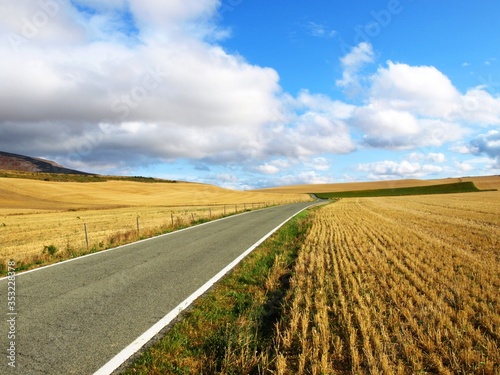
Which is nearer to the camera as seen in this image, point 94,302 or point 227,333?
point 227,333

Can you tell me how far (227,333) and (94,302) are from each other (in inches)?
121

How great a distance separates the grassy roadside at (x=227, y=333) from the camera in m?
4.48

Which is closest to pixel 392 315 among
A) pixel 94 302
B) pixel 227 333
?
pixel 227 333

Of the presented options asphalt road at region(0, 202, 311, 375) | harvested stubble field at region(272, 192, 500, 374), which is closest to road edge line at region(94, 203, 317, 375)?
asphalt road at region(0, 202, 311, 375)

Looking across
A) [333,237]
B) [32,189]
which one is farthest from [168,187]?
[333,237]

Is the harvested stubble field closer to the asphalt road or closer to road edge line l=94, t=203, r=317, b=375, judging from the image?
road edge line l=94, t=203, r=317, b=375

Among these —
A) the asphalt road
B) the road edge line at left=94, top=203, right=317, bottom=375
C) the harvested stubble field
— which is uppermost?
the asphalt road

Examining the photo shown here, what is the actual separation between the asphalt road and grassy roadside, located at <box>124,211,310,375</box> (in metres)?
0.57

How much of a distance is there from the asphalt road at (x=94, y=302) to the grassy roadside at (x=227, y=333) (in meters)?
0.57

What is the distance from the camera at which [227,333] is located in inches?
209

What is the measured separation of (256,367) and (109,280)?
17.2ft

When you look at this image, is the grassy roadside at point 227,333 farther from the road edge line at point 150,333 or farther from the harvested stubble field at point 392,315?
the harvested stubble field at point 392,315

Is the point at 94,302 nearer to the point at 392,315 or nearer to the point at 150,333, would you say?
the point at 150,333

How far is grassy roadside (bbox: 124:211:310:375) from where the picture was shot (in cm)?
448
